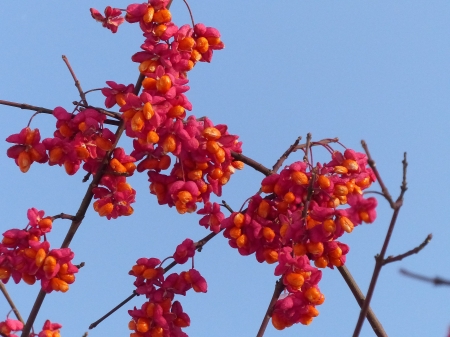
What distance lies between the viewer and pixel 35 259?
89.2 inches

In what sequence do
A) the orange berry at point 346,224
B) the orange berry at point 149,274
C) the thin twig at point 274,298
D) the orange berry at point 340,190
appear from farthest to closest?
the orange berry at point 149,274, the orange berry at point 340,190, the thin twig at point 274,298, the orange berry at point 346,224

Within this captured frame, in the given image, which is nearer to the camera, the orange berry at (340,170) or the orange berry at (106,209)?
the orange berry at (340,170)

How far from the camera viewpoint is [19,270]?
2.28 metres

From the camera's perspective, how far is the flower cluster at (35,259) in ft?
7.43

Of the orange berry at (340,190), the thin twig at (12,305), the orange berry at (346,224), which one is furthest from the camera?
the thin twig at (12,305)

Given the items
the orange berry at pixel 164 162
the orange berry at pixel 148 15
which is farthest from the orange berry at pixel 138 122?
the orange berry at pixel 148 15

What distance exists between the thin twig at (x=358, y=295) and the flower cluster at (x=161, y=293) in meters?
0.56

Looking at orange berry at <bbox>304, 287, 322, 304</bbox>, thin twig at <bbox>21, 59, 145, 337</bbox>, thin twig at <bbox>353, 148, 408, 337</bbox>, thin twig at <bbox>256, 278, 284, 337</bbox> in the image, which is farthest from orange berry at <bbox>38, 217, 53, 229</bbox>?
thin twig at <bbox>353, 148, 408, 337</bbox>

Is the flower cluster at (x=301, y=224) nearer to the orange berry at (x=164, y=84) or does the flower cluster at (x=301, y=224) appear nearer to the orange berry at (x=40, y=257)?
the orange berry at (x=164, y=84)

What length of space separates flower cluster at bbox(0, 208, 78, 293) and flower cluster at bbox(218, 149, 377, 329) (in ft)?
1.96

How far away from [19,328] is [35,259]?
68cm

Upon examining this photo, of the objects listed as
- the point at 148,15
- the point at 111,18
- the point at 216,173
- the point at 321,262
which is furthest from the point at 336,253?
the point at 111,18

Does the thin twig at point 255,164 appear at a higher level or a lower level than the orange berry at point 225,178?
higher

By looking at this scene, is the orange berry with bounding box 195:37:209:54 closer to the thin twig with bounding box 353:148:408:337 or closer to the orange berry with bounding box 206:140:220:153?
the orange berry with bounding box 206:140:220:153
